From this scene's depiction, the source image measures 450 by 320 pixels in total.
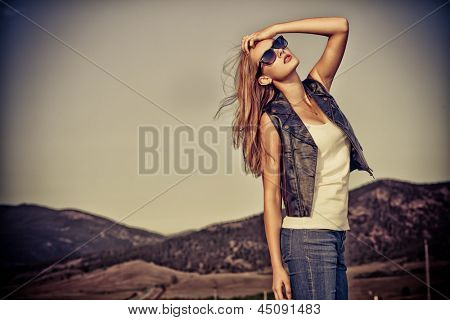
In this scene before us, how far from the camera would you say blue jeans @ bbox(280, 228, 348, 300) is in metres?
4.32

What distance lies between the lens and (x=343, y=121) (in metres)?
4.66

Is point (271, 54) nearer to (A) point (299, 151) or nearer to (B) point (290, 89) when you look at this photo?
→ (B) point (290, 89)

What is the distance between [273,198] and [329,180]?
348mm

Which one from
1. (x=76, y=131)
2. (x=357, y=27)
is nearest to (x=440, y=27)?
(x=357, y=27)

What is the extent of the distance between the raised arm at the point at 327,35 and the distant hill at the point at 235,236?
0.75m

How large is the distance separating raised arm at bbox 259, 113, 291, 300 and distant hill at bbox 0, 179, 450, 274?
22 cm

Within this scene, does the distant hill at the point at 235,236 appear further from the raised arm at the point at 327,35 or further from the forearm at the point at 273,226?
the raised arm at the point at 327,35

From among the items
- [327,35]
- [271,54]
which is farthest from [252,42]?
[327,35]

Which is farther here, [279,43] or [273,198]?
[279,43]

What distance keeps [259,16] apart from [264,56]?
1.35 feet

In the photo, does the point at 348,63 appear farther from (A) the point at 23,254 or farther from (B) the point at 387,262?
(A) the point at 23,254

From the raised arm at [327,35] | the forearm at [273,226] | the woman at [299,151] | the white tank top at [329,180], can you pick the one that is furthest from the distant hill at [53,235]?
the raised arm at [327,35]

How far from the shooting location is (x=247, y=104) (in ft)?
15.4

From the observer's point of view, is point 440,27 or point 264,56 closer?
point 264,56
